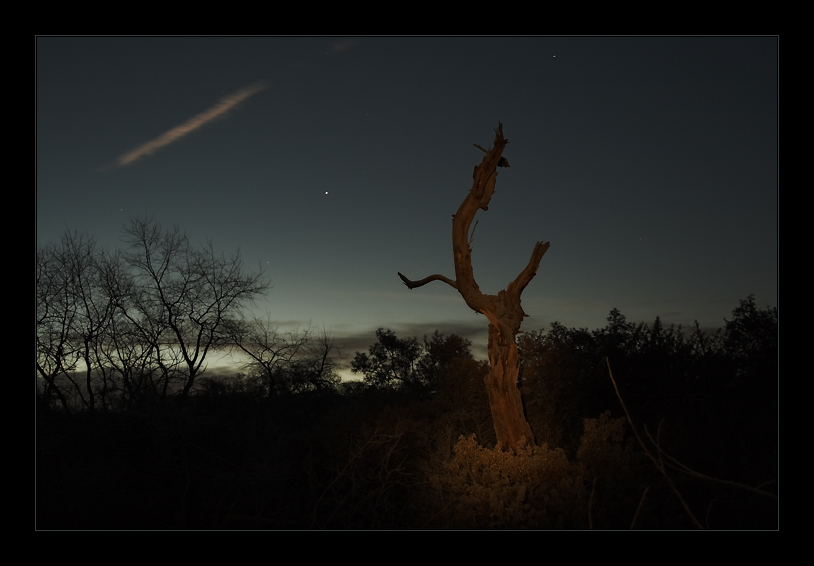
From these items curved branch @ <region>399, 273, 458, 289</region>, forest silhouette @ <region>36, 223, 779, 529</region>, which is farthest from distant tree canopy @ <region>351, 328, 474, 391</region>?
curved branch @ <region>399, 273, 458, 289</region>

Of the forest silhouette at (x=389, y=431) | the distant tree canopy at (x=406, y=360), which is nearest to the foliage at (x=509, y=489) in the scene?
the forest silhouette at (x=389, y=431)

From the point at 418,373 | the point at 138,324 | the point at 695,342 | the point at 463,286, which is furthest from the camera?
the point at 418,373

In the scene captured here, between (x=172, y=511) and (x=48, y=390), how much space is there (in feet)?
21.6

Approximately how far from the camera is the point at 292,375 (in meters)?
17.7

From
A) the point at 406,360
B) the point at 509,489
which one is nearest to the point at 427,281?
the point at 509,489

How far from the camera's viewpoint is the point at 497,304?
10805 mm

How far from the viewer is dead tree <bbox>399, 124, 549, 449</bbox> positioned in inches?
417

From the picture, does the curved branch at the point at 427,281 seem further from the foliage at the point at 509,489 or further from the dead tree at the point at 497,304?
the foliage at the point at 509,489

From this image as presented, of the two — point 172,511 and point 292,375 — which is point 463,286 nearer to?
point 172,511

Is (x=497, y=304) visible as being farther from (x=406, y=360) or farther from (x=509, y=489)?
(x=406, y=360)

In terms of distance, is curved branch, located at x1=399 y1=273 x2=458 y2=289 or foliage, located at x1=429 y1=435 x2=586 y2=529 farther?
curved branch, located at x1=399 y1=273 x2=458 y2=289

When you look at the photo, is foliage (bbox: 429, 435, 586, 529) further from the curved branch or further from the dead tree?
the curved branch

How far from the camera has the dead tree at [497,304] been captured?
10602 millimetres

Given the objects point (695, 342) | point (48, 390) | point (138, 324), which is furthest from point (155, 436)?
point (695, 342)
